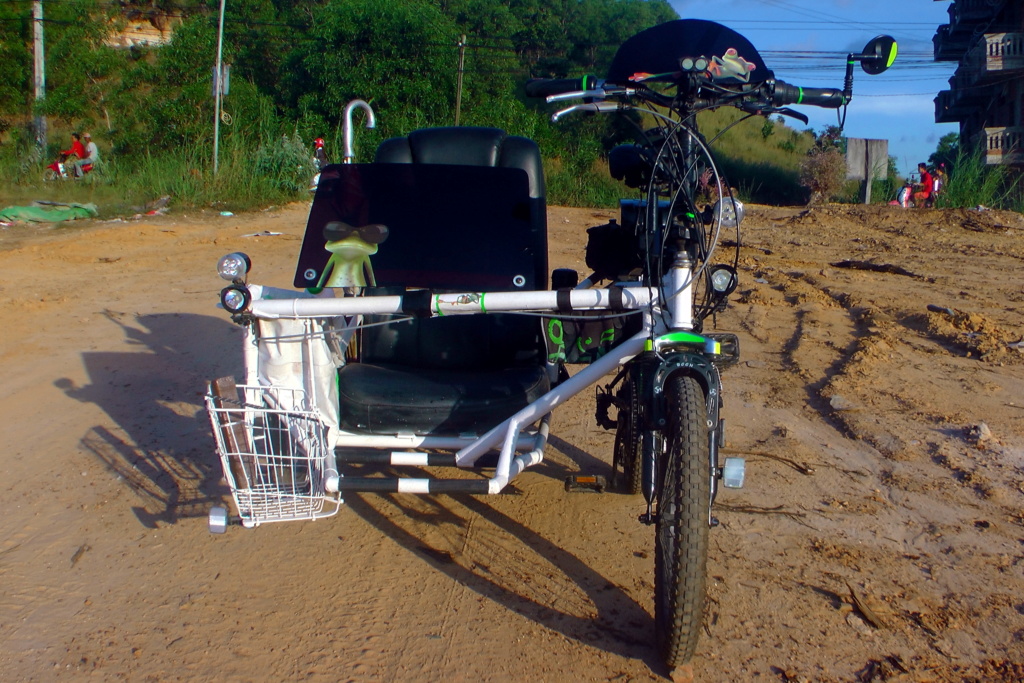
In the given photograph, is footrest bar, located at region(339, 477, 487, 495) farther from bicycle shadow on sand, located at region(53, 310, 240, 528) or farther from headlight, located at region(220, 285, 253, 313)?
bicycle shadow on sand, located at region(53, 310, 240, 528)

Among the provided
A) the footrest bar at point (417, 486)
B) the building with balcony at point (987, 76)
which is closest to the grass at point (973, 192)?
the building with balcony at point (987, 76)

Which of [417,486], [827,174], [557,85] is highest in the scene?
[827,174]

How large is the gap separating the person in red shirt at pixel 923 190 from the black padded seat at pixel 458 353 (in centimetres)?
1519

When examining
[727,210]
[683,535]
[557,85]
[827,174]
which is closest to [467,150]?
[557,85]

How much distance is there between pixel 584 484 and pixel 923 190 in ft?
54.0

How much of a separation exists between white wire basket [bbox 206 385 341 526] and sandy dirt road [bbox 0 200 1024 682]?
1.05ft

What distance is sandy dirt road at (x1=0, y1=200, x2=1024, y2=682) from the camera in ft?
8.68

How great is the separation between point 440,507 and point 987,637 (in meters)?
2.16

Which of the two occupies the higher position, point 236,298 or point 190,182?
point 190,182

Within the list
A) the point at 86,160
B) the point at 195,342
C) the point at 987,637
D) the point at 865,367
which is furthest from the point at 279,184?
the point at 987,637

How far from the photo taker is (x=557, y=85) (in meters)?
3.16

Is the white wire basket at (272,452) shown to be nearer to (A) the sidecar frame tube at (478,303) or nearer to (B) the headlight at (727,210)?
(A) the sidecar frame tube at (478,303)

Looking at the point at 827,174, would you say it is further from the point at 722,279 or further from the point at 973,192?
the point at 722,279

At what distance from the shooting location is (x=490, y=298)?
2.88 meters
